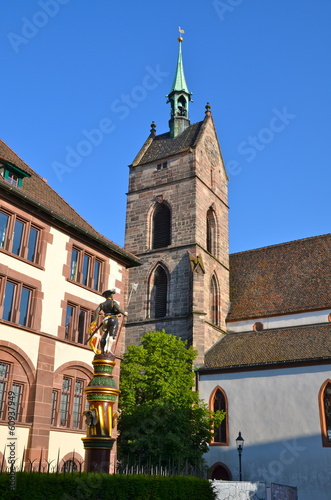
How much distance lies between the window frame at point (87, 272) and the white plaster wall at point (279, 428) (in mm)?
10967

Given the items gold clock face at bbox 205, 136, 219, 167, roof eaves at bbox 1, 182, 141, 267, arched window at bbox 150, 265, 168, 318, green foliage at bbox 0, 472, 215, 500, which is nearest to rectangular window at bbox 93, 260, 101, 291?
roof eaves at bbox 1, 182, 141, 267

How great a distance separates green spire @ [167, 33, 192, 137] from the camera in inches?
1677

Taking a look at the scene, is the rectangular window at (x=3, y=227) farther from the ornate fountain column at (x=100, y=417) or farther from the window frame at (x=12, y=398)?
the ornate fountain column at (x=100, y=417)

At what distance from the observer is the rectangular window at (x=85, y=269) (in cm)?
2108

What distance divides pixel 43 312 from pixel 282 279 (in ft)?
67.8

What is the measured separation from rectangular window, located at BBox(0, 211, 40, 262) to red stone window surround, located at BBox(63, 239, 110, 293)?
163 centimetres

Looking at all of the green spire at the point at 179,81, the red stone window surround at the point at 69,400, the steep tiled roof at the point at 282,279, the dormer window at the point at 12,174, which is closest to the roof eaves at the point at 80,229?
the dormer window at the point at 12,174

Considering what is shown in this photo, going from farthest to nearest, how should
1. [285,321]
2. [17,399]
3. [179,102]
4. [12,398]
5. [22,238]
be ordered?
1. [179,102]
2. [285,321]
3. [22,238]
4. [17,399]
5. [12,398]

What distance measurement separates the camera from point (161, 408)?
2458 cm

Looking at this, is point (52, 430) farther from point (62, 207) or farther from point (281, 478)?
point (281, 478)

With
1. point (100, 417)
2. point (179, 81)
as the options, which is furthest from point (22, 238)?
point (179, 81)

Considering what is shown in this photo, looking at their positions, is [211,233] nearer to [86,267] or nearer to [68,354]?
[86,267]

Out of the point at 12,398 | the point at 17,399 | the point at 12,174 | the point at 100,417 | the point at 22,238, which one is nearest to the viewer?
the point at 100,417

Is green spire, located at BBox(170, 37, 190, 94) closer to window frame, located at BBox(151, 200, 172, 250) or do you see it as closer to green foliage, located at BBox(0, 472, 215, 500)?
window frame, located at BBox(151, 200, 172, 250)
